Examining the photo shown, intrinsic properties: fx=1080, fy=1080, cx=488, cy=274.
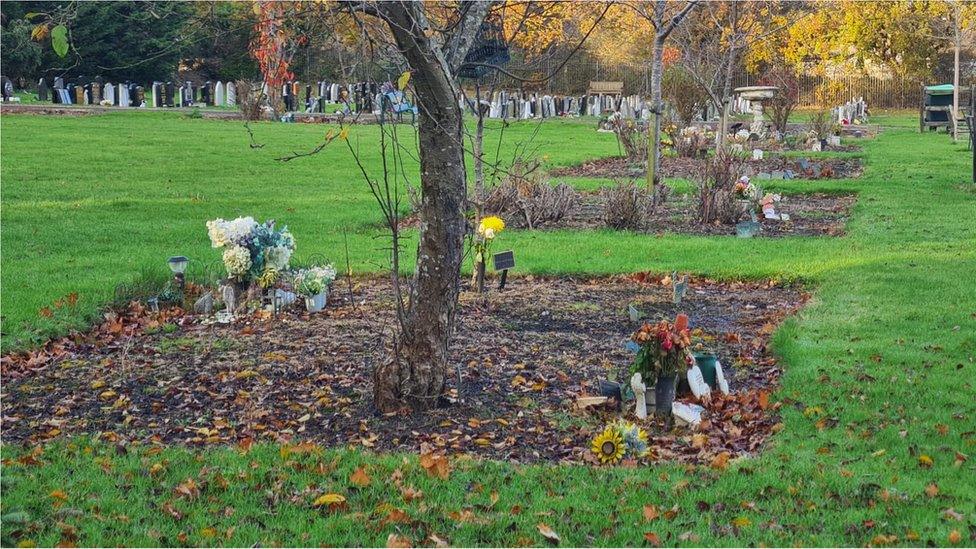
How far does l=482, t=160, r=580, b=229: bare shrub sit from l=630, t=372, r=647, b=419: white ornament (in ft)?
24.4

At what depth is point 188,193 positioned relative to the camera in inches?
612

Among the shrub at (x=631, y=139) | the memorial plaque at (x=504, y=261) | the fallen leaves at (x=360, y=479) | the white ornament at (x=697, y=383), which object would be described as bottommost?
the fallen leaves at (x=360, y=479)

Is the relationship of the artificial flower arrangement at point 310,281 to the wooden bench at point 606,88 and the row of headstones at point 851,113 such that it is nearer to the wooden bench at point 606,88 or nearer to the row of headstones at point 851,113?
the row of headstones at point 851,113

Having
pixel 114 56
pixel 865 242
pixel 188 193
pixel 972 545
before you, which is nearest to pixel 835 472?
pixel 972 545

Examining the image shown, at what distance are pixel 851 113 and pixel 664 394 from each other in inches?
1400

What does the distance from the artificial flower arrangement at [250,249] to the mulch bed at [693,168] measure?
1036cm

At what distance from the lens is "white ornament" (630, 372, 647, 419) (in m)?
5.73

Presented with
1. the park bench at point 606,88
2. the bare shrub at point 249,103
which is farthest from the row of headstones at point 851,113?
the bare shrub at point 249,103

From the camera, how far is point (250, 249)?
824 centimetres

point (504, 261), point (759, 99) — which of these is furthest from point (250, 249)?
point (759, 99)

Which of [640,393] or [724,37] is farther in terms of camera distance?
[724,37]

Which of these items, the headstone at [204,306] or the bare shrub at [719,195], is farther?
the bare shrub at [719,195]

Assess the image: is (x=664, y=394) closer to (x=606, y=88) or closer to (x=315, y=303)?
(x=315, y=303)

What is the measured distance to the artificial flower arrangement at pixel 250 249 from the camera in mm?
8125
